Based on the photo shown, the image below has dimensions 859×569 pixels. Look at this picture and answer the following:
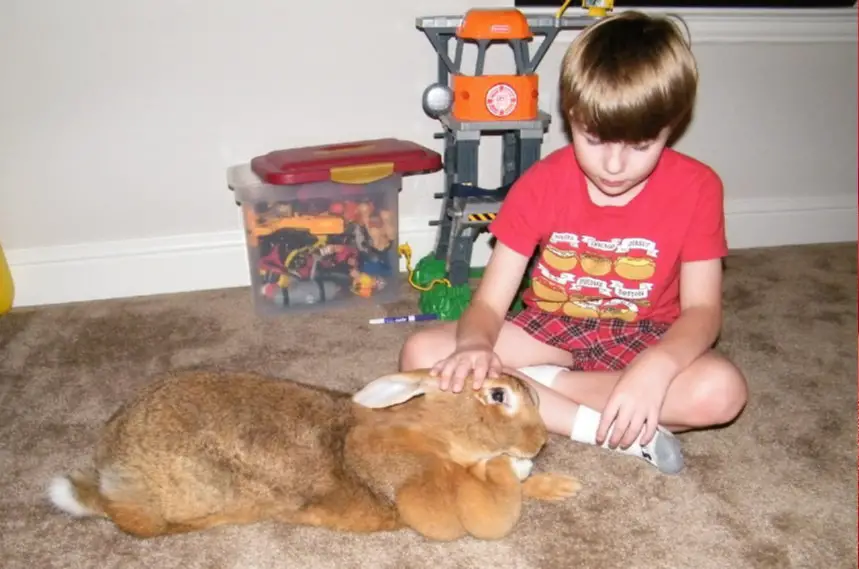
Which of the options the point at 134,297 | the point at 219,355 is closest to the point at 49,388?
the point at 219,355

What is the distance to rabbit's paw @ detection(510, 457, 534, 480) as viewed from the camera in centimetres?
92

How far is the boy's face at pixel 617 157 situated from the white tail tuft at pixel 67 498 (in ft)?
2.54

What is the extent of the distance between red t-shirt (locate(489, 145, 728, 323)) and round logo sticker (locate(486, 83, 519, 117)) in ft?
1.30

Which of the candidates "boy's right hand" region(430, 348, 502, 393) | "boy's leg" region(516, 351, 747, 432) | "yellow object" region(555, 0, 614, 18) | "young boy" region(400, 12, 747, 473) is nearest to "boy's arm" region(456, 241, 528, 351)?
"young boy" region(400, 12, 747, 473)

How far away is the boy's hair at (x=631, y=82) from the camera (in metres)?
0.96

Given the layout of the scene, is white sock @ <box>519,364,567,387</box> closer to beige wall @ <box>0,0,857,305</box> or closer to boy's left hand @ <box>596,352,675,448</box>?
boy's left hand @ <box>596,352,675,448</box>

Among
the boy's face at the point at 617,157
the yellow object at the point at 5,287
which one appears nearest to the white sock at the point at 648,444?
the boy's face at the point at 617,157

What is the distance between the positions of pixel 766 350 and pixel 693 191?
1.58 ft

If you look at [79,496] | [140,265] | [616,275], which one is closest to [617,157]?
[616,275]

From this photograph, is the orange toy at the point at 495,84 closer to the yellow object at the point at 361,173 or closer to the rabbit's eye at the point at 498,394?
the yellow object at the point at 361,173

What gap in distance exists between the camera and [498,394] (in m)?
0.92

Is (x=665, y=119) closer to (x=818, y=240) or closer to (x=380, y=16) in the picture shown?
(x=380, y=16)

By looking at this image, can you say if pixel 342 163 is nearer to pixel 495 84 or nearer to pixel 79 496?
pixel 495 84

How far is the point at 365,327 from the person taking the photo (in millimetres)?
1534
